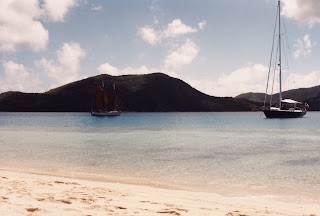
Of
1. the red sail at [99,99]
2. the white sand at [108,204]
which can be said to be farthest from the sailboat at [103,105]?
the white sand at [108,204]

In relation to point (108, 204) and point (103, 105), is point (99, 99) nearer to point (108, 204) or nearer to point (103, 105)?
point (103, 105)

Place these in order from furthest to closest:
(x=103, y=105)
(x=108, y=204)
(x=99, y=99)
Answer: (x=103, y=105) → (x=99, y=99) → (x=108, y=204)

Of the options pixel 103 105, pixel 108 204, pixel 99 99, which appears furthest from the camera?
pixel 103 105

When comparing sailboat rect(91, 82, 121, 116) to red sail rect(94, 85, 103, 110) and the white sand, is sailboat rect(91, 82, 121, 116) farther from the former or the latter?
the white sand

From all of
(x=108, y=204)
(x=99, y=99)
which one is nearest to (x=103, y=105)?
(x=99, y=99)

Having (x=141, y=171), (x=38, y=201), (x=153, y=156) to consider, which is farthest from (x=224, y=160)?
(x=38, y=201)

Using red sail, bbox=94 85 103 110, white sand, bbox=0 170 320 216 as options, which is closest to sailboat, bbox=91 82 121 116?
red sail, bbox=94 85 103 110

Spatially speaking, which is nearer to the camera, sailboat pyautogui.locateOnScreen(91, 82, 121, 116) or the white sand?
the white sand

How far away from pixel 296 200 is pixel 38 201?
8.32 metres

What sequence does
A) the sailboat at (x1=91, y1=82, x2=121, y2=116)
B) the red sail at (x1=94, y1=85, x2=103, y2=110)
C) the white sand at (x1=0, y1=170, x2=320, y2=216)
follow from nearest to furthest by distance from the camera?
the white sand at (x1=0, y1=170, x2=320, y2=216) < the red sail at (x1=94, y1=85, x2=103, y2=110) < the sailboat at (x1=91, y1=82, x2=121, y2=116)

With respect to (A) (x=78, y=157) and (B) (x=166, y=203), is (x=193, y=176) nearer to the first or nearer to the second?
(B) (x=166, y=203)

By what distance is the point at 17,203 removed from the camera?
7.40m

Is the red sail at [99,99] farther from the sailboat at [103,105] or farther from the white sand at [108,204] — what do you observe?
the white sand at [108,204]

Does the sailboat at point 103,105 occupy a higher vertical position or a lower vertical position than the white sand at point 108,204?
higher
